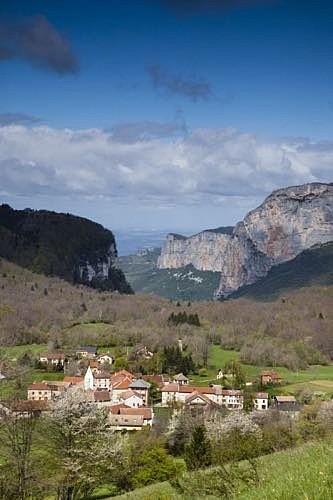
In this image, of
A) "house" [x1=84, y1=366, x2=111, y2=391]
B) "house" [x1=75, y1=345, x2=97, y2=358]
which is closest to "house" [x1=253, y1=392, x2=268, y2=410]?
"house" [x1=84, y1=366, x2=111, y2=391]

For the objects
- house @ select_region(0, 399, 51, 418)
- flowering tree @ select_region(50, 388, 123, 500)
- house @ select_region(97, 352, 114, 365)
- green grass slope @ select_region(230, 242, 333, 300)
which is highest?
green grass slope @ select_region(230, 242, 333, 300)

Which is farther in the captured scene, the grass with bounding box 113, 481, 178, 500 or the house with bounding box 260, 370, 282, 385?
the house with bounding box 260, 370, 282, 385

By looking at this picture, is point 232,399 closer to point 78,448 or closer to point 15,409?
point 78,448

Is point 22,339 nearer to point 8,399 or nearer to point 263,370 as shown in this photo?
point 263,370

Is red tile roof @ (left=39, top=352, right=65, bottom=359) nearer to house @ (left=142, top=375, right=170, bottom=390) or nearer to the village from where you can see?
the village

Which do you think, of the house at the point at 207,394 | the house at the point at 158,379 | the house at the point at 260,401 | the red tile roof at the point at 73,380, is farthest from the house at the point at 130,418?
the house at the point at 158,379

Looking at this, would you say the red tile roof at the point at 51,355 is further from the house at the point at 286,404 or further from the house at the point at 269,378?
the house at the point at 286,404

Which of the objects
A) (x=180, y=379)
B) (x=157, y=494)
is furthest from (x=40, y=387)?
(x=157, y=494)
